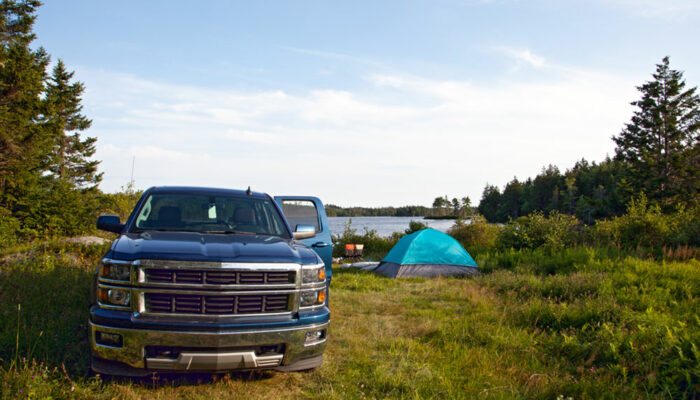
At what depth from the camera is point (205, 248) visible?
11.1 feet

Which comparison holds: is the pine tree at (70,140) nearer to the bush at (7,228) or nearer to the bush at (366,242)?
the bush at (7,228)

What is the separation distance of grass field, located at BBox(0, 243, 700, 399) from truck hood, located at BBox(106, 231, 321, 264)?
3.74ft

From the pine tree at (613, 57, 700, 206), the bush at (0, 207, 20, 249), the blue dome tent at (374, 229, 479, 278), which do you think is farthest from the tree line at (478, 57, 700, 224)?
the bush at (0, 207, 20, 249)

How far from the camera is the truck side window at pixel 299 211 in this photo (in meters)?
7.84

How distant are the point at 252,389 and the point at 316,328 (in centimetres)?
85

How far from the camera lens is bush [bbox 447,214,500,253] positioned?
51.5ft

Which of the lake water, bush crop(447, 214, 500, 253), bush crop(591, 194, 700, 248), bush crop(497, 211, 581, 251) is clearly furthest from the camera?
the lake water

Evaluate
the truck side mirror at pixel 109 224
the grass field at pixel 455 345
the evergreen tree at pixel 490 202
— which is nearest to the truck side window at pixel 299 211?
the grass field at pixel 455 345

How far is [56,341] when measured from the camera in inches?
166

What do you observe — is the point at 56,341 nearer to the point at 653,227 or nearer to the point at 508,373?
the point at 508,373

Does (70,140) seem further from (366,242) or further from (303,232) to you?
(303,232)

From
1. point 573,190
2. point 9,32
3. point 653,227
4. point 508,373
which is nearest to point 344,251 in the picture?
point 653,227

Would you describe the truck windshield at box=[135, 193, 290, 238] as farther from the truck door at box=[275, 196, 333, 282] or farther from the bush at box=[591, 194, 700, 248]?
the bush at box=[591, 194, 700, 248]

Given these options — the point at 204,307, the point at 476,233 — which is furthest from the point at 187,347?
the point at 476,233
